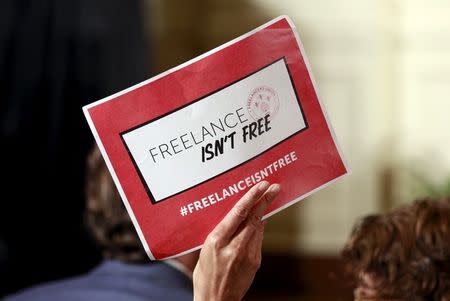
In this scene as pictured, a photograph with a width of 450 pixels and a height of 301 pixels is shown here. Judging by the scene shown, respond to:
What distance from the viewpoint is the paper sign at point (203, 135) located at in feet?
4.04

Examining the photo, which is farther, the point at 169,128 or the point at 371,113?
the point at 371,113

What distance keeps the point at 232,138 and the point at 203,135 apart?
0.12 ft

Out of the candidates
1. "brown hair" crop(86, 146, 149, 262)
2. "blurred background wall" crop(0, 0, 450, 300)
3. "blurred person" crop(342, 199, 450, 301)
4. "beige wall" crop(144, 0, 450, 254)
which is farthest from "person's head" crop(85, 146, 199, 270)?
"beige wall" crop(144, 0, 450, 254)

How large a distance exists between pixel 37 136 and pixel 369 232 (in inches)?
120

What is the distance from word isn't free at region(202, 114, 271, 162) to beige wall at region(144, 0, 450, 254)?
393 cm

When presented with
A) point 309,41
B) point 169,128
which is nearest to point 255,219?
point 169,128

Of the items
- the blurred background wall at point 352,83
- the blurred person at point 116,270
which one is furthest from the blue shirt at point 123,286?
the blurred background wall at point 352,83

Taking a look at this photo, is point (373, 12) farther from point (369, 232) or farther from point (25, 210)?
point (369, 232)

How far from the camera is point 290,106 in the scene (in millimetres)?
1266

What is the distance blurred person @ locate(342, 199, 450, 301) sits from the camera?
144 centimetres

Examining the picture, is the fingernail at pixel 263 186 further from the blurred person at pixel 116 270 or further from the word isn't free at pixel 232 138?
the blurred person at pixel 116 270

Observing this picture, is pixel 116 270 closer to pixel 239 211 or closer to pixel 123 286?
pixel 123 286

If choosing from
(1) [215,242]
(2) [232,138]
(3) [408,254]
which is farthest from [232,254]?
(3) [408,254]

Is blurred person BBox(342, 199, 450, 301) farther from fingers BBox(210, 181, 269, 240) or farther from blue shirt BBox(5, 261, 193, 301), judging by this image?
blue shirt BBox(5, 261, 193, 301)
